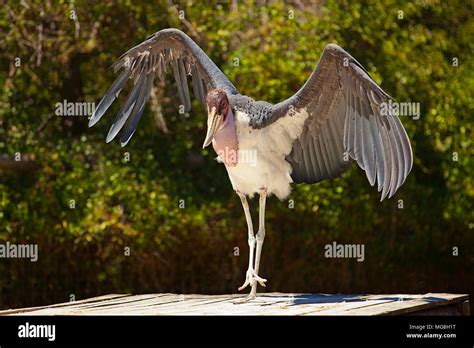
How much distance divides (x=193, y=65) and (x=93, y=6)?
2.68m

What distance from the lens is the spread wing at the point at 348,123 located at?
507cm

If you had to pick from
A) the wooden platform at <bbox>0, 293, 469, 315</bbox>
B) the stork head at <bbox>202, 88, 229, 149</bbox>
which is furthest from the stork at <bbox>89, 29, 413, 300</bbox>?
the wooden platform at <bbox>0, 293, 469, 315</bbox>

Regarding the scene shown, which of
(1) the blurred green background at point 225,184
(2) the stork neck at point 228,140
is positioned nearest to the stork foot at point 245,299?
(2) the stork neck at point 228,140

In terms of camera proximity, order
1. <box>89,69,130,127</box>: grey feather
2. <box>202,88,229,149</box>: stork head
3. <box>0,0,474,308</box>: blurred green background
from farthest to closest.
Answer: <box>0,0,474,308</box>: blurred green background
<box>89,69,130,127</box>: grey feather
<box>202,88,229,149</box>: stork head

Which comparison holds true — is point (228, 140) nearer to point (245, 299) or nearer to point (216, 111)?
point (216, 111)

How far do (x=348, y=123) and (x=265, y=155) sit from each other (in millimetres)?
470

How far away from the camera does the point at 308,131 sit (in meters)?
5.54

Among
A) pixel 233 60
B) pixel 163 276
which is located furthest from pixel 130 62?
pixel 163 276

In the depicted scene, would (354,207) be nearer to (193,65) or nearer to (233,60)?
(233,60)

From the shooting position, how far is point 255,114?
5367mm

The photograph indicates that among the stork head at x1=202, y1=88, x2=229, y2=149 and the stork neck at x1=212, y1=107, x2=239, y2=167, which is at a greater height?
the stork head at x1=202, y1=88, x2=229, y2=149

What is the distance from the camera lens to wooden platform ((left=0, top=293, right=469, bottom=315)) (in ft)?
16.0

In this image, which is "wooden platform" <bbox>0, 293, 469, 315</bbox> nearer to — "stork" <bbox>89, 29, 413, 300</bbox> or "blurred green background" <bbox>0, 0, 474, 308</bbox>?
"stork" <bbox>89, 29, 413, 300</bbox>

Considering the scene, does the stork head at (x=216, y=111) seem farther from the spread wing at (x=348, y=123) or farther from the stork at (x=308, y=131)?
the spread wing at (x=348, y=123)
